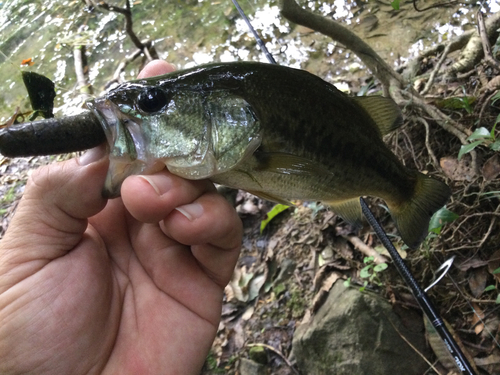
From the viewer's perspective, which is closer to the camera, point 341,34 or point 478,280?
point 478,280

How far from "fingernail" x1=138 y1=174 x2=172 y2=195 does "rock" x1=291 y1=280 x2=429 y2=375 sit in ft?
5.29

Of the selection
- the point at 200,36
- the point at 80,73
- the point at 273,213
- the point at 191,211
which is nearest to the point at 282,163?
the point at 191,211

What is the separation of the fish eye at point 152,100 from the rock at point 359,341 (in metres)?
1.78

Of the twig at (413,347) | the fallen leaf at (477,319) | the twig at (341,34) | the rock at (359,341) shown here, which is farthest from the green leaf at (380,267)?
the twig at (341,34)

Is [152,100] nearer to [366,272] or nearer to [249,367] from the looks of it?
[366,272]

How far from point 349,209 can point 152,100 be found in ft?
3.31

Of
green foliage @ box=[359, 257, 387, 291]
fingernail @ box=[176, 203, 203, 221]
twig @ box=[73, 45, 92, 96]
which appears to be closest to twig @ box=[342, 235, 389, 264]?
green foliage @ box=[359, 257, 387, 291]

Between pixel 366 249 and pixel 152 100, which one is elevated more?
pixel 152 100

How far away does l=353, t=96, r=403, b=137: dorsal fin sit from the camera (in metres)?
1.69

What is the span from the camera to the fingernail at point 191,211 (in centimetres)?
141

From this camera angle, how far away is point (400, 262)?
2260mm

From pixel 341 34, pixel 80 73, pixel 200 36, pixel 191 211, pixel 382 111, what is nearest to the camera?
pixel 191 211

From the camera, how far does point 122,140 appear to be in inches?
51.8

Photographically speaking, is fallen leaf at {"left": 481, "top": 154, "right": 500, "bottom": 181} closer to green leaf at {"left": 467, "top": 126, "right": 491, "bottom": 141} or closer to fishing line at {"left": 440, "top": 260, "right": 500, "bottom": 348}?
green leaf at {"left": 467, "top": 126, "right": 491, "bottom": 141}
